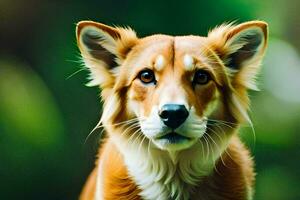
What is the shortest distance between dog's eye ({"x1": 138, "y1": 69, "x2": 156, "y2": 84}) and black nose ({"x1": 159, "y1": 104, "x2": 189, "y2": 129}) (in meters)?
0.14

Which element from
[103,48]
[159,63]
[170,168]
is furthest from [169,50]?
[170,168]

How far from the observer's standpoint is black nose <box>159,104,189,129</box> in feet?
4.75

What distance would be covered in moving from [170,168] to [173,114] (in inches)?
10.0

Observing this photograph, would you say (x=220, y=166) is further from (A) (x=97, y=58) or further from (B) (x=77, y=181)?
(B) (x=77, y=181)

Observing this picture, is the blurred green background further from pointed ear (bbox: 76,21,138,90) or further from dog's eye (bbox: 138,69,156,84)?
dog's eye (bbox: 138,69,156,84)

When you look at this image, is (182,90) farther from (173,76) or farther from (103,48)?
(103,48)

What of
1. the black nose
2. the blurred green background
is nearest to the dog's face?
the black nose

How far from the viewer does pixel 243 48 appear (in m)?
1.68

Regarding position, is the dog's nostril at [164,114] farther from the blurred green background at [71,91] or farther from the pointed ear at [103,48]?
the blurred green background at [71,91]

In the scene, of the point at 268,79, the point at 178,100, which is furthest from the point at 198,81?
the point at 268,79

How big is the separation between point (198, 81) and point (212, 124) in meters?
0.13

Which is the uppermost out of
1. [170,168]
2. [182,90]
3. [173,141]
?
[182,90]

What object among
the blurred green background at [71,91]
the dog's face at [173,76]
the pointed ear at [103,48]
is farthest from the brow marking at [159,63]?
the blurred green background at [71,91]

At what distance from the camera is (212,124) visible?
1604 millimetres
